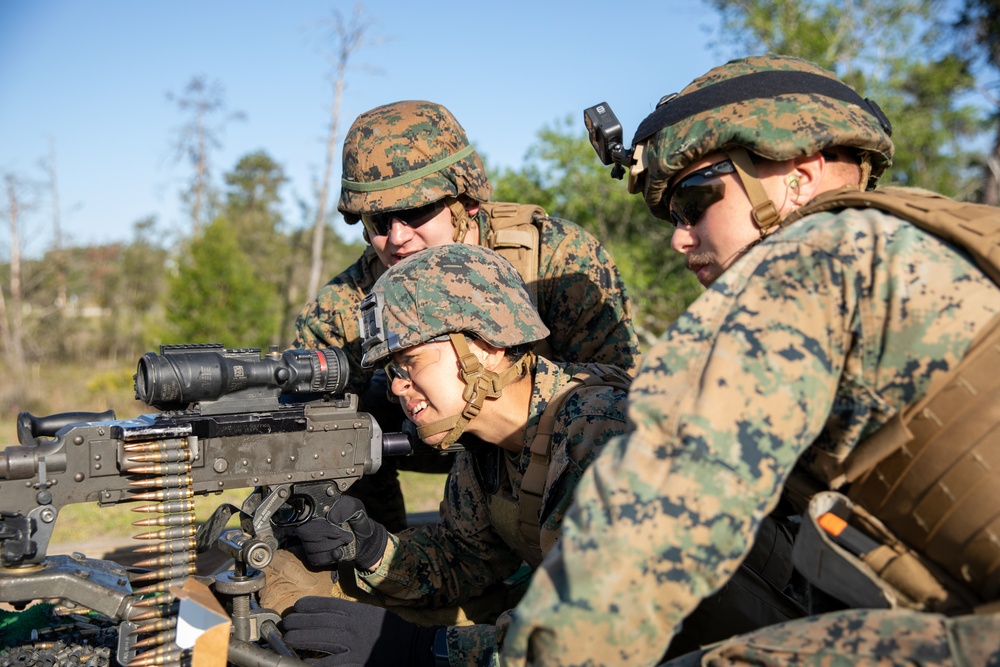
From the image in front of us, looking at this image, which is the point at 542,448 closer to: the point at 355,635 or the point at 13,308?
the point at 355,635

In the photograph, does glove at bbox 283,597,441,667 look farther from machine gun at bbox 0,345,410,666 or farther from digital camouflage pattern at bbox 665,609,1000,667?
digital camouflage pattern at bbox 665,609,1000,667

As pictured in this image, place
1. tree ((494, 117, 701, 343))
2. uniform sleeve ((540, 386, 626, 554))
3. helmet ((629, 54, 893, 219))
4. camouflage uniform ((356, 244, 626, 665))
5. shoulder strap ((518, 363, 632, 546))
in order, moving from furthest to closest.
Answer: tree ((494, 117, 701, 343))
shoulder strap ((518, 363, 632, 546))
camouflage uniform ((356, 244, 626, 665))
uniform sleeve ((540, 386, 626, 554))
helmet ((629, 54, 893, 219))

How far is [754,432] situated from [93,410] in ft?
53.8

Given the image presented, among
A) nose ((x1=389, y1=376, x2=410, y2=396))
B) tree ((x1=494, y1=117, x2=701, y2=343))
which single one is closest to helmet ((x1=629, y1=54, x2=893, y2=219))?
nose ((x1=389, y1=376, x2=410, y2=396))

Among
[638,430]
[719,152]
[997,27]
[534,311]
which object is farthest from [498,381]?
[997,27]

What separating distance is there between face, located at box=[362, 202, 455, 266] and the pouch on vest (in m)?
2.91

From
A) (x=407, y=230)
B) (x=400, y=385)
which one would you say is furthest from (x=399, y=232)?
(x=400, y=385)

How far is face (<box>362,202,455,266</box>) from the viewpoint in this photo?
457 cm

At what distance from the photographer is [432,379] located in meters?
3.27

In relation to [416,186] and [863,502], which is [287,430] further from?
[863,502]

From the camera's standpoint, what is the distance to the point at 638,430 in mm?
1817

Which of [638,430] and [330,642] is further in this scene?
[330,642]

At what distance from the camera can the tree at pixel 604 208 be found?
1440 cm

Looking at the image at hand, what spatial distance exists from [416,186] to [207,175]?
77.0 ft
